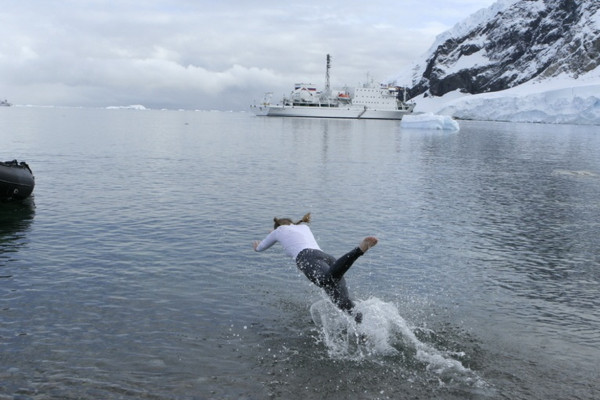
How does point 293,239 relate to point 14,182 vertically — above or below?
above

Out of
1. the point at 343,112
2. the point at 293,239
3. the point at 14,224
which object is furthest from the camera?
the point at 343,112

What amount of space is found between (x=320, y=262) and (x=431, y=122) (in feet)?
348

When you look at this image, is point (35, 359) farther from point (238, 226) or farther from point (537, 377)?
point (238, 226)

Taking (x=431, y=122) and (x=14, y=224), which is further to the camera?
(x=431, y=122)

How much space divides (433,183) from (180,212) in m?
17.7

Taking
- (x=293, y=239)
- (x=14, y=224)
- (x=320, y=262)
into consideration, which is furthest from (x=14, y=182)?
(x=320, y=262)

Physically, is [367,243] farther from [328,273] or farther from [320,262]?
[320,262]

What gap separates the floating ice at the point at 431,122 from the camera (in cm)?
10646

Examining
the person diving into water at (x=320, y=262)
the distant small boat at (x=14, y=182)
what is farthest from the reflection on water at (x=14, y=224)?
the person diving into water at (x=320, y=262)

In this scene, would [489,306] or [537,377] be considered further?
[489,306]

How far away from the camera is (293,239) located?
1083cm

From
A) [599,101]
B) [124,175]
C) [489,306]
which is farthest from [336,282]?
[599,101]

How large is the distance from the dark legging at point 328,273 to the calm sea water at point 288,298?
0.82 metres

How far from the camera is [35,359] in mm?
9391
